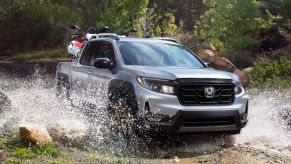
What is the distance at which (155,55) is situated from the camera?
9336 mm

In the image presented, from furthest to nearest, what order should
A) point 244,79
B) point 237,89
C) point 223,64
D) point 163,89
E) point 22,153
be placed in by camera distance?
1. point 223,64
2. point 244,79
3. point 237,89
4. point 163,89
5. point 22,153

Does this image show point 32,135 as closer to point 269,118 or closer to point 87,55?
point 87,55

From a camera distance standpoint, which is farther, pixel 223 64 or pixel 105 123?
pixel 223 64

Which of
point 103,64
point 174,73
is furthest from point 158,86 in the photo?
point 103,64

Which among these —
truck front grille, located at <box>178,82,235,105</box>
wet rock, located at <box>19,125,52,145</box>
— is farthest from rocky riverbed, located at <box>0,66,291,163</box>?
truck front grille, located at <box>178,82,235,105</box>

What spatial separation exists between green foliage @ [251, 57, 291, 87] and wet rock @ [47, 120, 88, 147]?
9071 millimetres

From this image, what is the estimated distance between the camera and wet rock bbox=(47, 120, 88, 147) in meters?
8.41

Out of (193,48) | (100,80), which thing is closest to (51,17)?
(193,48)

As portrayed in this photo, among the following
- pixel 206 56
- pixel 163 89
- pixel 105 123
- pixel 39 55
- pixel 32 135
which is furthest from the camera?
pixel 39 55

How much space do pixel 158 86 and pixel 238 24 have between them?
14.0m

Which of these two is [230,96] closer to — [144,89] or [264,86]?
[144,89]

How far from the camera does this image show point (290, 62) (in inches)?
703

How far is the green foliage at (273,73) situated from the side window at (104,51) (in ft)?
25.7

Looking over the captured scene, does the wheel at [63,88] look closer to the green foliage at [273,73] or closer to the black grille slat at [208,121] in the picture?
the black grille slat at [208,121]
